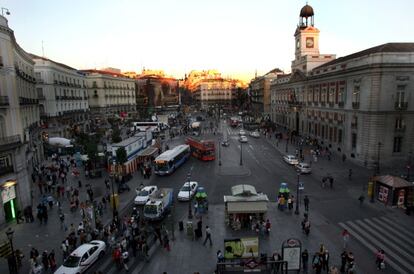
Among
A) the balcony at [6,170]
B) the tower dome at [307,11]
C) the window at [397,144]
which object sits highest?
the tower dome at [307,11]

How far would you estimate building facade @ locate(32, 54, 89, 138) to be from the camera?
52.3 metres

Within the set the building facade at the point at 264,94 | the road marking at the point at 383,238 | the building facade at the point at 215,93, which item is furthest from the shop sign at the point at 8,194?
the building facade at the point at 215,93

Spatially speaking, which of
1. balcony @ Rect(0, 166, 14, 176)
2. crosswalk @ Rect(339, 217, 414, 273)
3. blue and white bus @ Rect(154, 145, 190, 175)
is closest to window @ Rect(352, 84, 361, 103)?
crosswalk @ Rect(339, 217, 414, 273)

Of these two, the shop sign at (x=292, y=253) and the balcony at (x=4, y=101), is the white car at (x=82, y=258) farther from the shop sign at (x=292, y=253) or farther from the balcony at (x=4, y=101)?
the balcony at (x=4, y=101)

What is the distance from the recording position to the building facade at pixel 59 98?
172ft

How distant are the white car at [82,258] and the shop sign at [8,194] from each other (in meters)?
9.98

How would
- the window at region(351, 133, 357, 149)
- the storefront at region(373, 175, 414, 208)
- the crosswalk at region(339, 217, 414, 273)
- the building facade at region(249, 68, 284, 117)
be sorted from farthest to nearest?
the building facade at region(249, 68, 284, 117) → the window at region(351, 133, 357, 149) → the storefront at region(373, 175, 414, 208) → the crosswalk at region(339, 217, 414, 273)

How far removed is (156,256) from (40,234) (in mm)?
9270

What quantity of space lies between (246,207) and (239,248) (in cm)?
494

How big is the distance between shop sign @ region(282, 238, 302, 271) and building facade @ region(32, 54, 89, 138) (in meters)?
46.4

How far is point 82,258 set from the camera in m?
16.6

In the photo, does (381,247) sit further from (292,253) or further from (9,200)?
(9,200)

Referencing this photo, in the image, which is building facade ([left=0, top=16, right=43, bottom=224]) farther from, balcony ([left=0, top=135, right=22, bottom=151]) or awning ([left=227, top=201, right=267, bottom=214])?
awning ([left=227, top=201, right=267, bottom=214])

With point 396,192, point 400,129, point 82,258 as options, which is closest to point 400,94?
point 400,129
